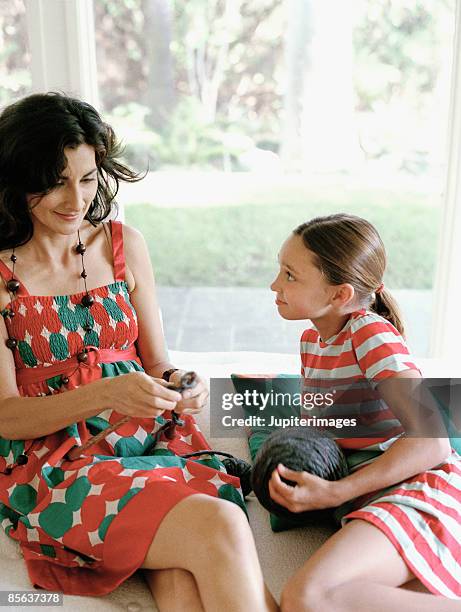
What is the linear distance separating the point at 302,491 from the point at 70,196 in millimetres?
737

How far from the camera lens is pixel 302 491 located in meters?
1.41

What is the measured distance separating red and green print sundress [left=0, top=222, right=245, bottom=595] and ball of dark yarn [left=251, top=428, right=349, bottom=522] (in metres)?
0.08

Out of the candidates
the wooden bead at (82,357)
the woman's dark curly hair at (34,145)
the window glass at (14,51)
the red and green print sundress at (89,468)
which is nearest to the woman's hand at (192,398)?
the red and green print sundress at (89,468)

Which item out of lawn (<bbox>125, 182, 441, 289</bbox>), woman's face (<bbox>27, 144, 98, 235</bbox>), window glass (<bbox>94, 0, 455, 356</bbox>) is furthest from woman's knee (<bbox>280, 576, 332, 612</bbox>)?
lawn (<bbox>125, 182, 441, 289</bbox>)

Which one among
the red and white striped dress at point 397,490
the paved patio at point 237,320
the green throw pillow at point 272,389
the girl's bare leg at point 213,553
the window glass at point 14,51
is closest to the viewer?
the girl's bare leg at point 213,553

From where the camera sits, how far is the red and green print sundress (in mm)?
1402

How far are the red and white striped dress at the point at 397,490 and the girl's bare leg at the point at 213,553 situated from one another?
229 millimetres

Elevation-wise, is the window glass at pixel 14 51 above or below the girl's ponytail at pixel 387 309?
above

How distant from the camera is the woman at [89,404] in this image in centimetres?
135

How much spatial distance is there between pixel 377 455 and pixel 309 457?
0.18m

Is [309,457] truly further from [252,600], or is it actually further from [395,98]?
[395,98]

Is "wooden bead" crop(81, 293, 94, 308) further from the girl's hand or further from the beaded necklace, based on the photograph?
the girl's hand

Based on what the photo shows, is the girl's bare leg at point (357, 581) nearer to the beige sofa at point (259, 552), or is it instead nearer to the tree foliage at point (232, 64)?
the beige sofa at point (259, 552)

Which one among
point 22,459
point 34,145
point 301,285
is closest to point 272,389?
point 301,285
